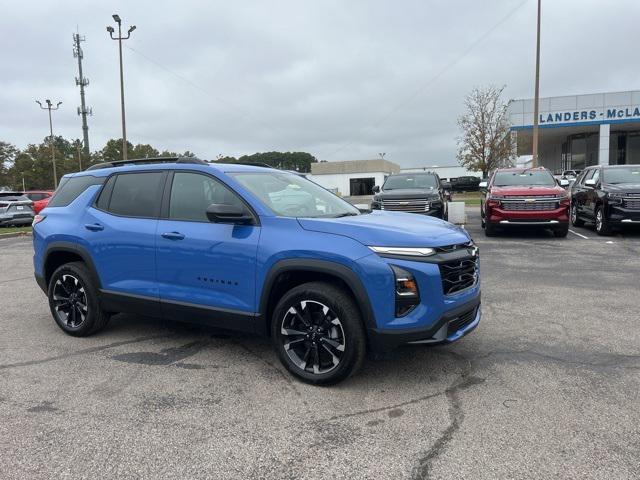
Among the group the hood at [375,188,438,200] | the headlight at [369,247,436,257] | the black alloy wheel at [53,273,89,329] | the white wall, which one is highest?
the white wall

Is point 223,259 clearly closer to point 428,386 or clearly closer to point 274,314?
point 274,314

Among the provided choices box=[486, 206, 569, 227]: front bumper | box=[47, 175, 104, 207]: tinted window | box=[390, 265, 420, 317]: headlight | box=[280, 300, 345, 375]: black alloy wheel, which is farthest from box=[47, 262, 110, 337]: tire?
box=[486, 206, 569, 227]: front bumper

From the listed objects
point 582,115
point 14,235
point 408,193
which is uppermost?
point 582,115

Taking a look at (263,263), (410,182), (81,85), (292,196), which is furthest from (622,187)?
(81,85)

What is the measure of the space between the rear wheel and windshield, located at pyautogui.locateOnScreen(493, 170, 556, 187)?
1.28 m

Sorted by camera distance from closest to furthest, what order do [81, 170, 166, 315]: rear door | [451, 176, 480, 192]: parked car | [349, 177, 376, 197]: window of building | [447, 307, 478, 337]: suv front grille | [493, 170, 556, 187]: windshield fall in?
[447, 307, 478, 337]: suv front grille → [81, 170, 166, 315]: rear door → [493, 170, 556, 187]: windshield → [451, 176, 480, 192]: parked car → [349, 177, 376, 197]: window of building

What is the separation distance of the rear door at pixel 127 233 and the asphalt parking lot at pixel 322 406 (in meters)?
0.65

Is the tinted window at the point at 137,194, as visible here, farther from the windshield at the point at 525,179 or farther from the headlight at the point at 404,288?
the windshield at the point at 525,179

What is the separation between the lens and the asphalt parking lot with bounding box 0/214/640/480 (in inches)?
111

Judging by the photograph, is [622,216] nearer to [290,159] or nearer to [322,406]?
[322,406]

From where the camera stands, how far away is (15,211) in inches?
820

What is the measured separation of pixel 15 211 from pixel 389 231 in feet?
70.7

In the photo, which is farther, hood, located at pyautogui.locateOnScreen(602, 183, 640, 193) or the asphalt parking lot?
hood, located at pyautogui.locateOnScreen(602, 183, 640, 193)

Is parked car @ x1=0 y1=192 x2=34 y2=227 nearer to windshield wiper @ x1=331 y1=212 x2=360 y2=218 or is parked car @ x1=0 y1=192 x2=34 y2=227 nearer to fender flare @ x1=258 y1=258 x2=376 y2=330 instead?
windshield wiper @ x1=331 y1=212 x2=360 y2=218
